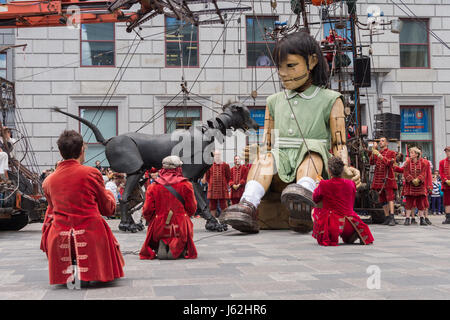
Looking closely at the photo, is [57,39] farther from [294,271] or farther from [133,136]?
[294,271]

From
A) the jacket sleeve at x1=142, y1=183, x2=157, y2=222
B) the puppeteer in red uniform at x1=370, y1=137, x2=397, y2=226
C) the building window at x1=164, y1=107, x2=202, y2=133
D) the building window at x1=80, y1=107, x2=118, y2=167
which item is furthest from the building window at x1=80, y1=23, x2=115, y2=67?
the jacket sleeve at x1=142, y1=183, x2=157, y2=222

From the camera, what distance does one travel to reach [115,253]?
17.1ft

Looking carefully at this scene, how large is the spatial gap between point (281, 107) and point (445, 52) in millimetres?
12950

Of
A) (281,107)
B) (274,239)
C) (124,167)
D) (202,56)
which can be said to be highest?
(202,56)

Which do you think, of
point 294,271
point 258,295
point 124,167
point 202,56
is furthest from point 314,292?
point 202,56

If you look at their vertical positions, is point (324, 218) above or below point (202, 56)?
below

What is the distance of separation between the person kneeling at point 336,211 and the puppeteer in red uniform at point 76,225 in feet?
11.7

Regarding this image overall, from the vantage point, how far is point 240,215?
853 cm

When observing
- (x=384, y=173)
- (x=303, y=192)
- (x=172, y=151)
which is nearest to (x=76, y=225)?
(x=303, y=192)

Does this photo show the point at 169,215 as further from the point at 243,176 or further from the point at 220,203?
the point at 220,203

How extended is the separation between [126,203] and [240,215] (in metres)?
2.88

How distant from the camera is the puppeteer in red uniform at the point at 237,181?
15.2m

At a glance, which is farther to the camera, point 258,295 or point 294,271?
point 294,271

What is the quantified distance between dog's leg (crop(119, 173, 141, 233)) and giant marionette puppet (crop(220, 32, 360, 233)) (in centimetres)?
248
